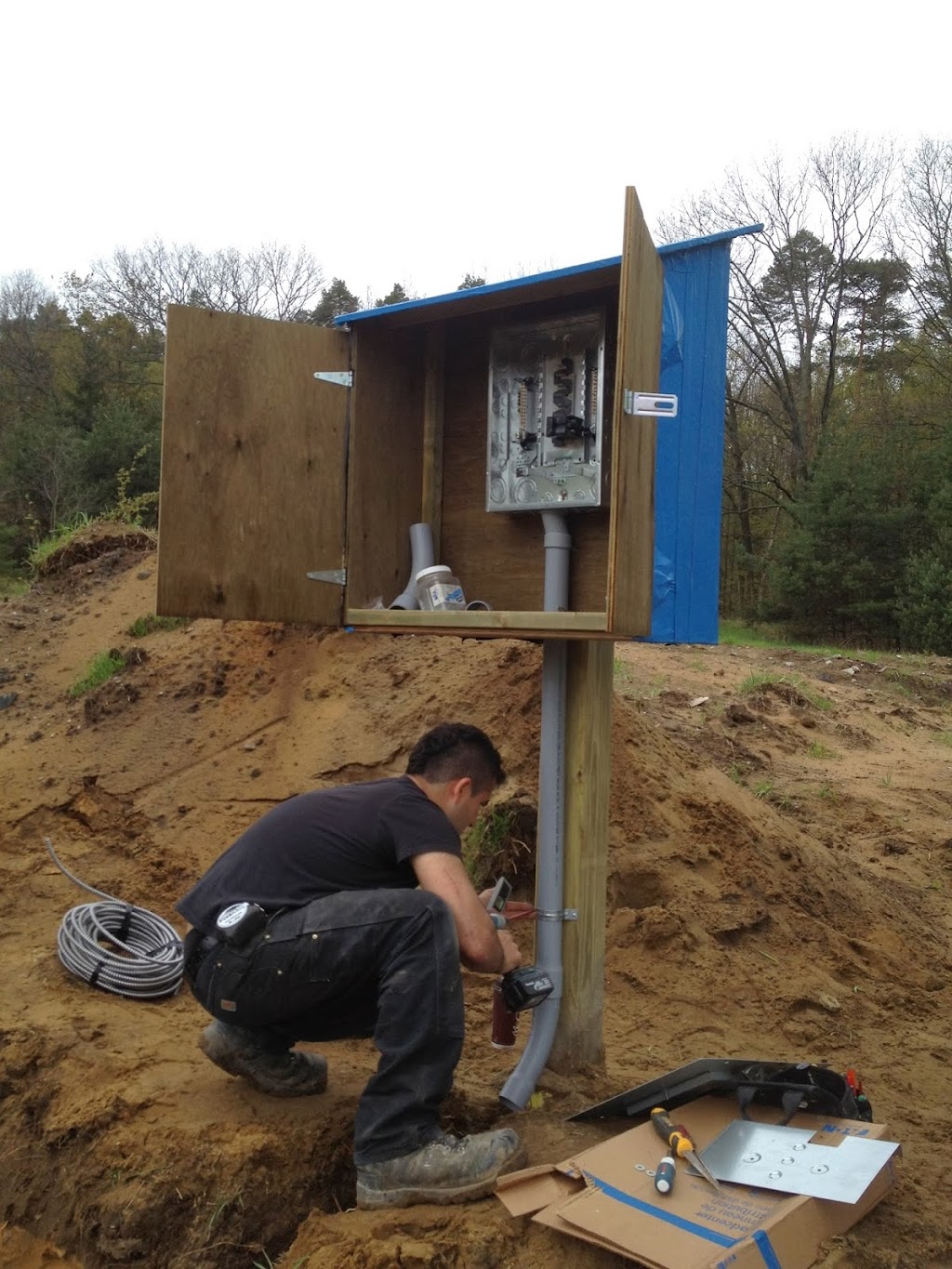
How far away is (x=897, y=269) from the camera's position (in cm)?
2767

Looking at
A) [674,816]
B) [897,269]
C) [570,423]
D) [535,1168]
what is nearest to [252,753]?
[674,816]

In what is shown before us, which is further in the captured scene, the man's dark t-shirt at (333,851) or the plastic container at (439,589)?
the plastic container at (439,589)

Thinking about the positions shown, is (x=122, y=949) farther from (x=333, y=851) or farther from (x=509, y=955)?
(x=509, y=955)

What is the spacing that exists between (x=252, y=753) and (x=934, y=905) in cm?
387

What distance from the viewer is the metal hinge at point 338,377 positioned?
3.53 meters

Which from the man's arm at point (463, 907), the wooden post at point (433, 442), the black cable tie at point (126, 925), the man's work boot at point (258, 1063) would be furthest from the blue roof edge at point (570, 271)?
the black cable tie at point (126, 925)

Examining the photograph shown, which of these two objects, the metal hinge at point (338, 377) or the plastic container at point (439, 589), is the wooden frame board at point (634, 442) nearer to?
the plastic container at point (439, 589)

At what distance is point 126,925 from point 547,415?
2.90 metres

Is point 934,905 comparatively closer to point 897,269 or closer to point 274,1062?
point 274,1062

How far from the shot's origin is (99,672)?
23.9 feet

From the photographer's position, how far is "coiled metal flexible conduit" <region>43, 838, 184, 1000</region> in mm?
4281

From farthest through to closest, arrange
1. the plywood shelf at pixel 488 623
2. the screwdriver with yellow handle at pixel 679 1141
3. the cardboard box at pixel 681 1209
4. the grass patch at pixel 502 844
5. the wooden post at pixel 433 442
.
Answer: the grass patch at pixel 502 844, the wooden post at pixel 433 442, the plywood shelf at pixel 488 623, the screwdriver with yellow handle at pixel 679 1141, the cardboard box at pixel 681 1209

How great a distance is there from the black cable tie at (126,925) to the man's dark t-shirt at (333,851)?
1815mm

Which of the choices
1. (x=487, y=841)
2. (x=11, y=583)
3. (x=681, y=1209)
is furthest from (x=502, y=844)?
(x=11, y=583)
